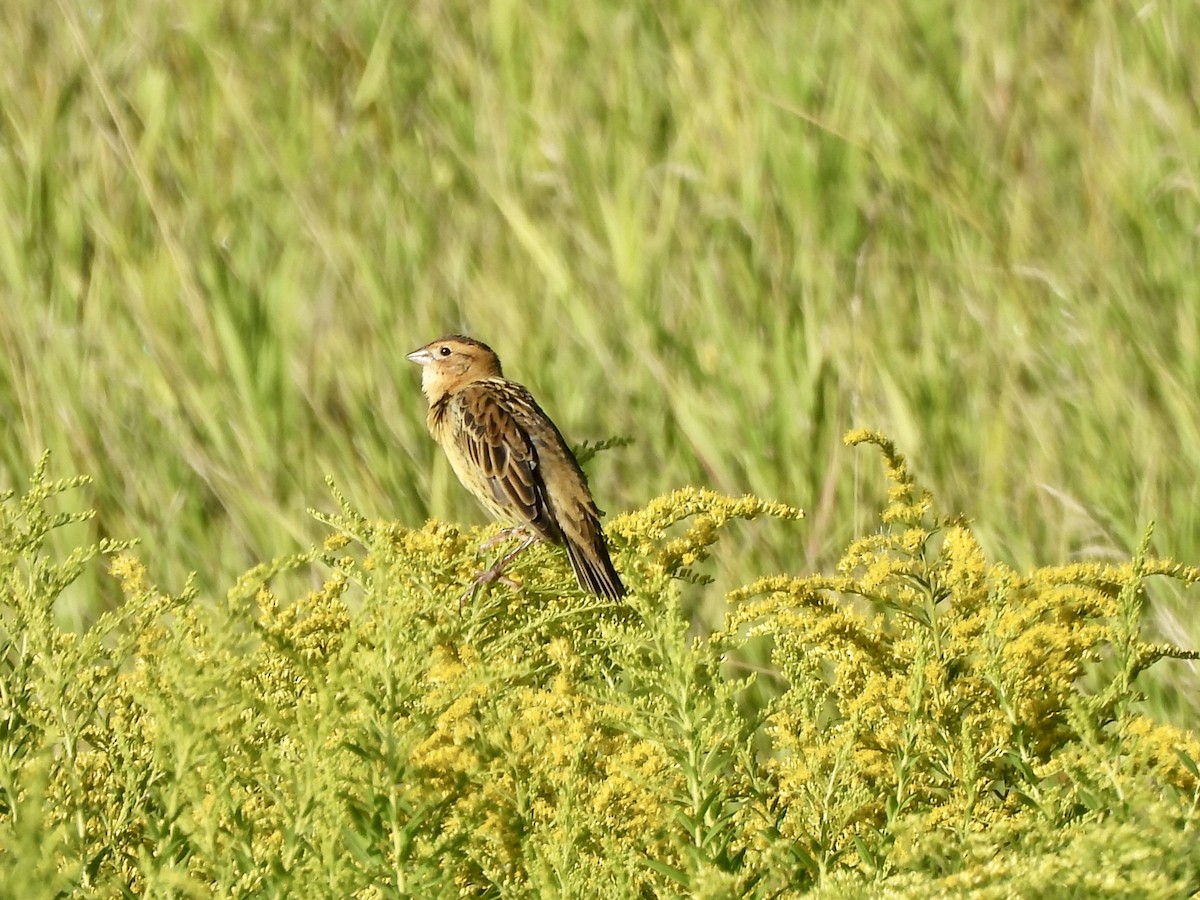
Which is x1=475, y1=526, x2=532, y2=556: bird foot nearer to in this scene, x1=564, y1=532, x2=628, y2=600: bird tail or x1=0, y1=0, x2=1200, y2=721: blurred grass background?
x1=564, y1=532, x2=628, y2=600: bird tail

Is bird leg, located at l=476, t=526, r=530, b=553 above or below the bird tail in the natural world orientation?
above

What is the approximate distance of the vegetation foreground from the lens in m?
2.71

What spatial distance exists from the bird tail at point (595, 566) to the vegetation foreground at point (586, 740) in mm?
422

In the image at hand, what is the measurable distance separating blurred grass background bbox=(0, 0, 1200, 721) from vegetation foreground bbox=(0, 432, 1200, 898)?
1.73 meters

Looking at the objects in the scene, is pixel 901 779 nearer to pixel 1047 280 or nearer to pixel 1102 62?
pixel 1047 280

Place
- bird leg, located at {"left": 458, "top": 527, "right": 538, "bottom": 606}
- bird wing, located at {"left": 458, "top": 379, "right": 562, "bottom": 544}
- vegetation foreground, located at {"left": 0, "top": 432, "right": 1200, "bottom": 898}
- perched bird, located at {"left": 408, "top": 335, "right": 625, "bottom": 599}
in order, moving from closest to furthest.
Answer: vegetation foreground, located at {"left": 0, "top": 432, "right": 1200, "bottom": 898}
bird leg, located at {"left": 458, "top": 527, "right": 538, "bottom": 606}
perched bird, located at {"left": 408, "top": 335, "right": 625, "bottom": 599}
bird wing, located at {"left": 458, "top": 379, "right": 562, "bottom": 544}

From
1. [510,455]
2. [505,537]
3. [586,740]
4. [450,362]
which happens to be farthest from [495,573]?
[450,362]

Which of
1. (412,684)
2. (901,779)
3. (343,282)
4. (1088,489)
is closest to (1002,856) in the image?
(901,779)

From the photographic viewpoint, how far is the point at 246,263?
633cm

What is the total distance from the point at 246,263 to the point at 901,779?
385 centimetres

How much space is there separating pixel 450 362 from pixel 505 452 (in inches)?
25.8

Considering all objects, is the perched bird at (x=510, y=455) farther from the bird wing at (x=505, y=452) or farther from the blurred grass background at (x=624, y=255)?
the blurred grass background at (x=624, y=255)

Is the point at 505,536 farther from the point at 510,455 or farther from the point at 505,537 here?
the point at 510,455

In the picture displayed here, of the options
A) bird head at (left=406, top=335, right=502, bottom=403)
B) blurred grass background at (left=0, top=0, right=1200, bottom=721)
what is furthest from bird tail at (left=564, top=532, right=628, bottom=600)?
bird head at (left=406, top=335, right=502, bottom=403)
